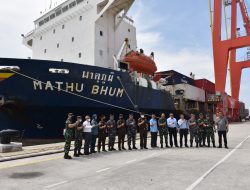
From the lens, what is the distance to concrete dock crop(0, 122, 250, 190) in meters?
5.27

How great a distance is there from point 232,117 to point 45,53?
37.8m

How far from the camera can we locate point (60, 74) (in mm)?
13500

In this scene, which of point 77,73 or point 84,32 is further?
point 84,32

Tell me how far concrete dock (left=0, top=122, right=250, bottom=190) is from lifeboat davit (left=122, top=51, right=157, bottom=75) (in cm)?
1122

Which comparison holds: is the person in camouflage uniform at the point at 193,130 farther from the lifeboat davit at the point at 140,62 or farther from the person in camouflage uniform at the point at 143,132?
the lifeboat davit at the point at 140,62

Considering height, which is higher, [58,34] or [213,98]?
[58,34]

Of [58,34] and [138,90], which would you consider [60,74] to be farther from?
[58,34]

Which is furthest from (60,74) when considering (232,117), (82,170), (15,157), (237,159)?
(232,117)

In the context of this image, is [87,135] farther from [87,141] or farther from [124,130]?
[124,130]

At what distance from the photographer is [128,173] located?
6379mm

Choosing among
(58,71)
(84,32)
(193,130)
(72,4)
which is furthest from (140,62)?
(193,130)

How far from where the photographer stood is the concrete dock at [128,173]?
17.3 feet

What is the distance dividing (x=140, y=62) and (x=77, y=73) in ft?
22.1

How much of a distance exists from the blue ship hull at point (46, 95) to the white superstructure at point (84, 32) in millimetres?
3512
